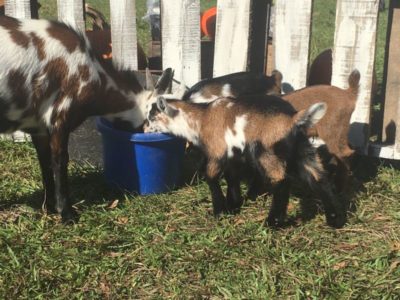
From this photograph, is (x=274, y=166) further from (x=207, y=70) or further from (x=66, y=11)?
(x=207, y=70)

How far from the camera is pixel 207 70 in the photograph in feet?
24.0

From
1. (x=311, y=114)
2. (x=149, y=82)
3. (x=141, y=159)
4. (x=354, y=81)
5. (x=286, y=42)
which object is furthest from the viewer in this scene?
(x=286, y=42)

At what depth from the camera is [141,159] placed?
5.06m

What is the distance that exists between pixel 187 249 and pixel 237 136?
3.01ft

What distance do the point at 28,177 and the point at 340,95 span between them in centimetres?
288

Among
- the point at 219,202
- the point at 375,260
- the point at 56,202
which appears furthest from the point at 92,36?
the point at 375,260

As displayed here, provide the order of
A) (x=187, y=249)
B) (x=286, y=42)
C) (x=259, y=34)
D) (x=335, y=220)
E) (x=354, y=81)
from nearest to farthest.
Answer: (x=187, y=249) < (x=335, y=220) < (x=354, y=81) < (x=286, y=42) < (x=259, y=34)

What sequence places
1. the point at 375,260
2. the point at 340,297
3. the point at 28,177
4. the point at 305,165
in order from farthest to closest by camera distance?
the point at 28,177
the point at 305,165
the point at 375,260
the point at 340,297

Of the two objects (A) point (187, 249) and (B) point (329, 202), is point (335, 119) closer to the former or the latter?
(B) point (329, 202)

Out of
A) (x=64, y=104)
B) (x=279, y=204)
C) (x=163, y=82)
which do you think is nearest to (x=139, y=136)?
(x=163, y=82)

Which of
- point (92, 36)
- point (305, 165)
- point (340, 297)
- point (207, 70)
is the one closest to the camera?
point (340, 297)

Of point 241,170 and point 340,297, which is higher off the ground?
point 241,170

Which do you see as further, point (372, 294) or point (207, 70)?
point (207, 70)

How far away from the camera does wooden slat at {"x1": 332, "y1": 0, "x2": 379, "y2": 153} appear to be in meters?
5.02
